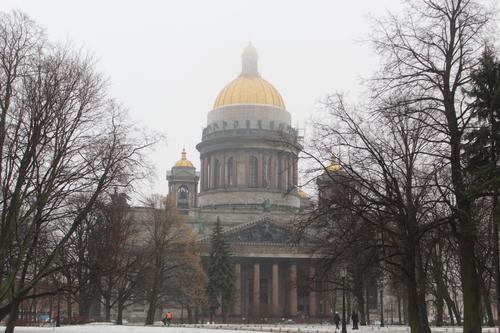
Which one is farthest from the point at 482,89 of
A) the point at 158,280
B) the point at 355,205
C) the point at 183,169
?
the point at 183,169

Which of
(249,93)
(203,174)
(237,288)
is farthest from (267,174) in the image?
(237,288)

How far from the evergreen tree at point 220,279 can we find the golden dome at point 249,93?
36.7 m

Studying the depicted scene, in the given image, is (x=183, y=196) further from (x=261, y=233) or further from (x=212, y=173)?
(x=261, y=233)

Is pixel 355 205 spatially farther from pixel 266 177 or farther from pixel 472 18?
pixel 266 177

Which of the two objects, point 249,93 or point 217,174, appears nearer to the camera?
point 249,93

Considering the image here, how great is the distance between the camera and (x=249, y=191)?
104625 mm

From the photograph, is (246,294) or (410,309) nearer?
(410,309)

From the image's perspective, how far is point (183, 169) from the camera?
120 meters

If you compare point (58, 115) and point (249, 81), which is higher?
point (249, 81)

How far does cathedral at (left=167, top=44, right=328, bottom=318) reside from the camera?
92.2 m

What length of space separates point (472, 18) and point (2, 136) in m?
14.4

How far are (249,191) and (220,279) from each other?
3087cm

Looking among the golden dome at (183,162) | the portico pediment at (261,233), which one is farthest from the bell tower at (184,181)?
the portico pediment at (261,233)

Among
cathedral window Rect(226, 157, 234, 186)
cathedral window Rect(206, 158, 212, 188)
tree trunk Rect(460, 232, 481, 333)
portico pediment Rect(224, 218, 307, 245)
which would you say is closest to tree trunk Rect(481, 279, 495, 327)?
tree trunk Rect(460, 232, 481, 333)
